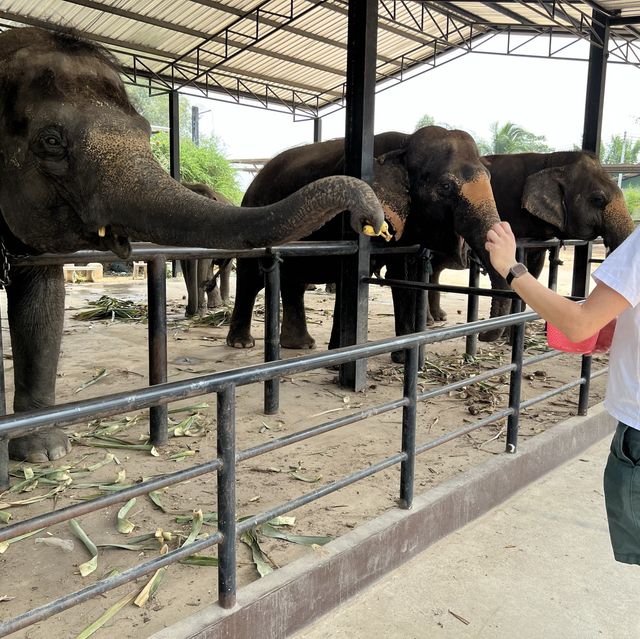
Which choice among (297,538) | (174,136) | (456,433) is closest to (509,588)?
(456,433)

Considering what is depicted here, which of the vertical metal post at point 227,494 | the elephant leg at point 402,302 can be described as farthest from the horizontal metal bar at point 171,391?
the elephant leg at point 402,302

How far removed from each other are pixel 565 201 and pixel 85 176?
5546 mm

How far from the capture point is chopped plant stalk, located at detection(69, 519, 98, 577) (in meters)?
2.19

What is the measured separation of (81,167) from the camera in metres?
2.37

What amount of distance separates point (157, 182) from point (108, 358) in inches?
137

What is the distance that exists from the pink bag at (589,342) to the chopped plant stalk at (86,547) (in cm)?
162

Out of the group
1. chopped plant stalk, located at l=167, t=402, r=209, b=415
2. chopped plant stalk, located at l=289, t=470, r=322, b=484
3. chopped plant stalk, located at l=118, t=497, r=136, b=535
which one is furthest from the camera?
chopped plant stalk, located at l=167, t=402, r=209, b=415

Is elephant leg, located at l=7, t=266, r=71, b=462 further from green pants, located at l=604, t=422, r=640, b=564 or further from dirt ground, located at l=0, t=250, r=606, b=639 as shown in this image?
green pants, located at l=604, t=422, r=640, b=564

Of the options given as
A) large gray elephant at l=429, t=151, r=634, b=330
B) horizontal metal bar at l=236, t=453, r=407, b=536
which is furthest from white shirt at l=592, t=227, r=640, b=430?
large gray elephant at l=429, t=151, r=634, b=330

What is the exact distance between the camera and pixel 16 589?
83.5 inches

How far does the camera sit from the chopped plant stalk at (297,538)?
2.46 m

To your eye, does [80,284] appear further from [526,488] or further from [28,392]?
[526,488]

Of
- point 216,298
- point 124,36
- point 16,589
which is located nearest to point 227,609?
point 16,589

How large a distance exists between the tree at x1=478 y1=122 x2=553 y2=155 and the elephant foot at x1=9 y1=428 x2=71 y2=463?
4095cm
